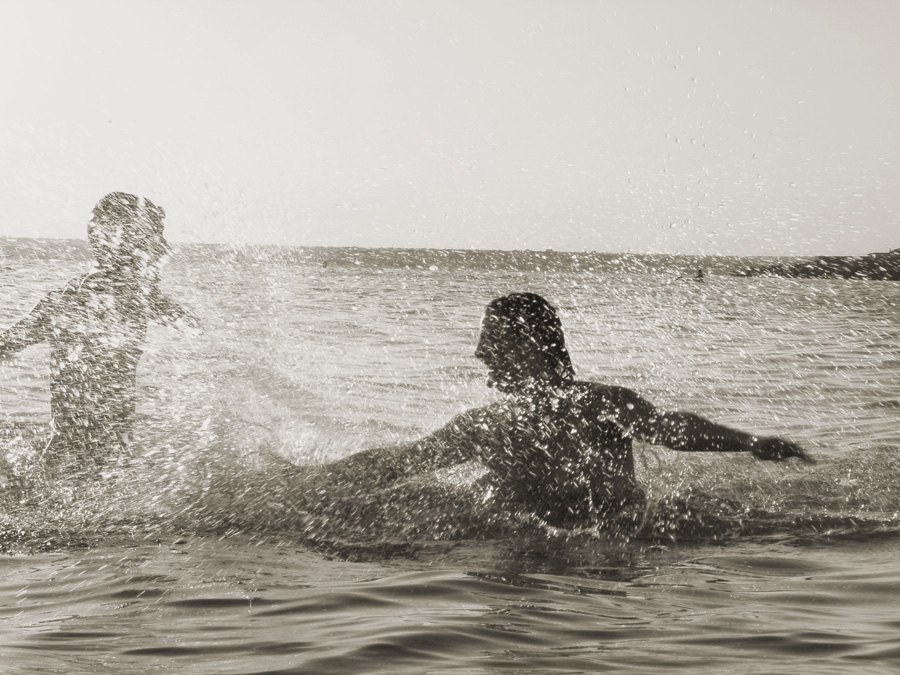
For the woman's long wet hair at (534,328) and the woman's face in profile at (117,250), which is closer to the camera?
the woman's long wet hair at (534,328)

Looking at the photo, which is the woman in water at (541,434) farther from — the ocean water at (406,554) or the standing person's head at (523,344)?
the ocean water at (406,554)

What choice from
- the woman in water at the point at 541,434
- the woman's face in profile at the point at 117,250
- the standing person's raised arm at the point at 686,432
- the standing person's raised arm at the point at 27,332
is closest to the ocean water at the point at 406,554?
the woman in water at the point at 541,434

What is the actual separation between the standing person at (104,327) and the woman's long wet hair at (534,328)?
280 cm

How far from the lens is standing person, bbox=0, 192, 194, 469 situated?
266 inches

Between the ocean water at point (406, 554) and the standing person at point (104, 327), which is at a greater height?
the standing person at point (104, 327)

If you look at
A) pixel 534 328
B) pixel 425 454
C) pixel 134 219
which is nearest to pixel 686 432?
pixel 534 328

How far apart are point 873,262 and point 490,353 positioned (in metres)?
56.9

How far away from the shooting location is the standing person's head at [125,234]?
6789 millimetres

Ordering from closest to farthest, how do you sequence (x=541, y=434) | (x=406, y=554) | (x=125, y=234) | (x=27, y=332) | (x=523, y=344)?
(x=406, y=554) → (x=523, y=344) → (x=541, y=434) → (x=27, y=332) → (x=125, y=234)

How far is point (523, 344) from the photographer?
5.20 metres

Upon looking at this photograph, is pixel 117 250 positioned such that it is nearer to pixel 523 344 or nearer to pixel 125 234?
pixel 125 234

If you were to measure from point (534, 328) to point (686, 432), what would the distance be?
0.94 metres

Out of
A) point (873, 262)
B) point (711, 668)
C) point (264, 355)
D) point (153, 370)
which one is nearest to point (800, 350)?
point (264, 355)

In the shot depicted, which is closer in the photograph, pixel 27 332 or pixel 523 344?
pixel 523 344
